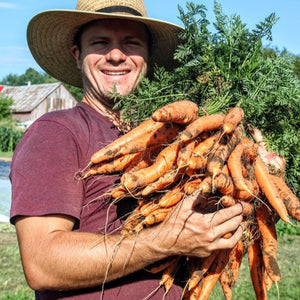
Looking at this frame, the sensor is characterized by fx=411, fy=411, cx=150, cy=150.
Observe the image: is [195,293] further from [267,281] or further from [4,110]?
[4,110]

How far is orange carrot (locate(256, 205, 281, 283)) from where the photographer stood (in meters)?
2.33

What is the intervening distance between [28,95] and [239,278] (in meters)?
44.9

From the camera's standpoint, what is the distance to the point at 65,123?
6.85 feet

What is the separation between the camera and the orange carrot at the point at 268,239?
2330 mm

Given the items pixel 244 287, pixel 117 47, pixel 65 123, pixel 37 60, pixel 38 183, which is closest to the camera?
pixel 38 183

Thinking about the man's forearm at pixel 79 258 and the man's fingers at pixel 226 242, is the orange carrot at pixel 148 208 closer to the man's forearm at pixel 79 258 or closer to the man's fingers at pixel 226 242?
the man's forearm at pixel 79 258

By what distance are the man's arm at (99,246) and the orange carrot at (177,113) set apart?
1.39 ft

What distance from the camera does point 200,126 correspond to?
6.98ft

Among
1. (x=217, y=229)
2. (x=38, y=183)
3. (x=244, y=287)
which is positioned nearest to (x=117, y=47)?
(x=38, y=183)

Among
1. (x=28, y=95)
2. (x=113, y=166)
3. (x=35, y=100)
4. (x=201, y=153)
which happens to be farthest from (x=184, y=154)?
(x=28, y=95)

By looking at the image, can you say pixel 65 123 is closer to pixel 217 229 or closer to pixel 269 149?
pixel 217 229

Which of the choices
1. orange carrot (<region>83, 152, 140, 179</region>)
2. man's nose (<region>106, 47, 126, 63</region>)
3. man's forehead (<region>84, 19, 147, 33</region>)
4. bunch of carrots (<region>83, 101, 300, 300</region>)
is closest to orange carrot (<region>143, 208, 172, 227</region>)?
bunch of carrots (<region>83, 101, 300, 300</region>)

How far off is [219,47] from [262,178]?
86 centimetres

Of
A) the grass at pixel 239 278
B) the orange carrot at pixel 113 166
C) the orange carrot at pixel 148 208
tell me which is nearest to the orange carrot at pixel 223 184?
the orange carrot at pixel 148 208
